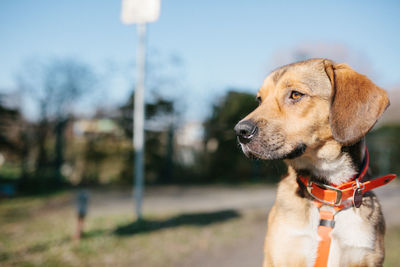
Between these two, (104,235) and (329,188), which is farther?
(104,235)

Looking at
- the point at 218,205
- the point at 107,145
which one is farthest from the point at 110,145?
the point at 218,205

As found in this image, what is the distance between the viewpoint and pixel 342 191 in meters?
2.21

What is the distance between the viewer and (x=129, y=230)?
606 centimetres

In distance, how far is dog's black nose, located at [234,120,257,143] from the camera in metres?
2.23

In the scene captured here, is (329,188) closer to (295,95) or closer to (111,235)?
(295,95)

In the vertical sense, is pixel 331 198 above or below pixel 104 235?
above

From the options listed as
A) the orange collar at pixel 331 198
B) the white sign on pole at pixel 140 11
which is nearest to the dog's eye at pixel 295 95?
the orange collar at pixel 331 198

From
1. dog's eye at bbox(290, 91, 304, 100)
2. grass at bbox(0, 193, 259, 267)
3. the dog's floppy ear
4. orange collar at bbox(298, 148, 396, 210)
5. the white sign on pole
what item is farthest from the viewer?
the white sign on pole

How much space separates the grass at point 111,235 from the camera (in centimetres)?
477

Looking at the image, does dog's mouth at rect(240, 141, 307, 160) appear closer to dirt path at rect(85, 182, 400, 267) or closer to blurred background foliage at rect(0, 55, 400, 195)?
dirt path at rect(85, 182, 400, 267)

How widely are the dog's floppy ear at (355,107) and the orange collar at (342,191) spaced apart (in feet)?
1.17

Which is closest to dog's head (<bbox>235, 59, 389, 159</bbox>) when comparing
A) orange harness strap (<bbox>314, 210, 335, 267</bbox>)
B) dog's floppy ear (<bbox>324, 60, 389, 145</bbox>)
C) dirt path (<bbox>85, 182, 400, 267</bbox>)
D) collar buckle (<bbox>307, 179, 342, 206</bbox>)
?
dog's floppy ear (<bbox>324, 60, 389, 145</bbox>)

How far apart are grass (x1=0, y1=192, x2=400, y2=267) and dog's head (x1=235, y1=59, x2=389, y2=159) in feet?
11.1

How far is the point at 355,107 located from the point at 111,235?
16.4ft
